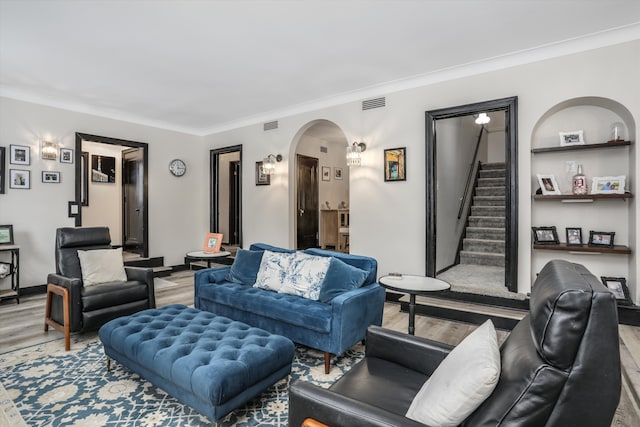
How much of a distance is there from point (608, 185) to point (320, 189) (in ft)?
18.9

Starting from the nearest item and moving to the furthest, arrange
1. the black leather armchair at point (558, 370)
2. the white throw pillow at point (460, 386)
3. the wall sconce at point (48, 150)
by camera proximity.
Result: the black leather armchair at point (558, 370)
the white throw pillow at point (460, 386)
the wall sconce at point (48, 150)

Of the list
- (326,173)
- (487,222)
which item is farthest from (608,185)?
(326,173)

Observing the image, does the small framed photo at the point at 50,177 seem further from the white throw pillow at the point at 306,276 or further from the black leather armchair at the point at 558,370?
the black leather armchair at the point at 558,370

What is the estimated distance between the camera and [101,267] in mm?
3473

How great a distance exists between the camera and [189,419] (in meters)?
1.92

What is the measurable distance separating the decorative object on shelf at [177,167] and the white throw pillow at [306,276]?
4392 millimetres

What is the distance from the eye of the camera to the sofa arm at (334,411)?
1.07 metres

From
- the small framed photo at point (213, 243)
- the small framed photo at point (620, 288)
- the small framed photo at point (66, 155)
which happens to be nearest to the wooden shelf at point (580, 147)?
the small framed photo at point (620, 288)

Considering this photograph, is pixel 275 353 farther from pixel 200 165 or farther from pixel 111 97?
pixel 200 165

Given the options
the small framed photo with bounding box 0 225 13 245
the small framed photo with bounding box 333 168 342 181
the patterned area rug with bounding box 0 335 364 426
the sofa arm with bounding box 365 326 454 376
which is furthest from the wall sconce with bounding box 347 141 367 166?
the small framed photo with bounding box 0 225 13 245

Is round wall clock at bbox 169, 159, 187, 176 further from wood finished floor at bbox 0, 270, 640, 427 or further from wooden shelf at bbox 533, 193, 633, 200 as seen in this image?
wooden shelf at bbox 533, 193, 633, 200

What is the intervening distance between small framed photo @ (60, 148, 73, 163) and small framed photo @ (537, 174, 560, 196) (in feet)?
21.1

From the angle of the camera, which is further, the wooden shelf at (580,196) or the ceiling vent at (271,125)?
the ceiling vent at (271,125)

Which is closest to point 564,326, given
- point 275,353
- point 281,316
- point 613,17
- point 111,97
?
point 275,353
